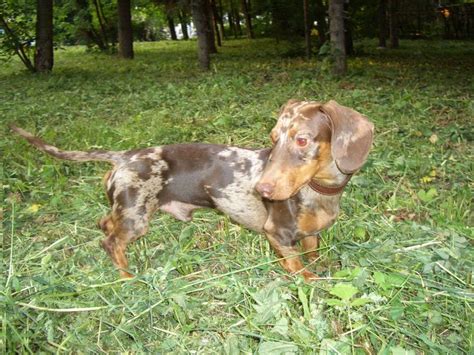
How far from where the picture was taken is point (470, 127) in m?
6.07

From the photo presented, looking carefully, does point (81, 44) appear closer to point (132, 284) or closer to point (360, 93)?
point (360, 93)

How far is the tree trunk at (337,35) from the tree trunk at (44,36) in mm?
8159

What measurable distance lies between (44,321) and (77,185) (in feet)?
Answer: 7.93

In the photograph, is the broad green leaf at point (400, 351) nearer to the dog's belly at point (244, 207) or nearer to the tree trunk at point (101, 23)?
the dog's belly at point (244, 207)

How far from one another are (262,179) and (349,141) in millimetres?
596

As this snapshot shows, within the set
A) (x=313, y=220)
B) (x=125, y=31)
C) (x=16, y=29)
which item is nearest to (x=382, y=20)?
(x=125, y=31)

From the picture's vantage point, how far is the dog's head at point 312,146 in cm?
280

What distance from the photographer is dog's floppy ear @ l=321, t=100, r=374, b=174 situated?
2.83 metres

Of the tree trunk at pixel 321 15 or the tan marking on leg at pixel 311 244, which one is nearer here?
the tan marking on leg at pixel 311 244

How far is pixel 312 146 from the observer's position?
2.88m

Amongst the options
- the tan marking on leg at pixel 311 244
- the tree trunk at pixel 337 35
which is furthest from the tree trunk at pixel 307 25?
the tan marking on leg at pixel 311 244

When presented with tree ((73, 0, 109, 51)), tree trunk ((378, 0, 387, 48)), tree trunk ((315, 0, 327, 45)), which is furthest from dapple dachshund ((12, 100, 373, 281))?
tree ((73, 0, 109, 51))

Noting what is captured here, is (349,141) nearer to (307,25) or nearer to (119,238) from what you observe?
(119,238)

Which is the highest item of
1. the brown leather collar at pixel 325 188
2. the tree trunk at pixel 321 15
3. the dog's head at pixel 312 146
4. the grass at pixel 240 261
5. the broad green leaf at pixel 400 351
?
the tree trunk at pixel 321 15
